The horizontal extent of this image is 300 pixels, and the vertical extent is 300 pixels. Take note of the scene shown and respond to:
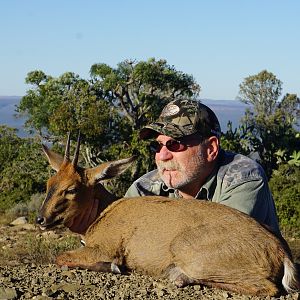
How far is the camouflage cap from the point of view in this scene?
756 centimetres

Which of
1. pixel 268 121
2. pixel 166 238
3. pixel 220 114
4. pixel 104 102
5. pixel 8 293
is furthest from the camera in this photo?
pixel 220 114

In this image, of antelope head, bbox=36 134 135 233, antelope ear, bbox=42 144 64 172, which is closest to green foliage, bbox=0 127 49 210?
antelope ear, bbox=42 144 64 172

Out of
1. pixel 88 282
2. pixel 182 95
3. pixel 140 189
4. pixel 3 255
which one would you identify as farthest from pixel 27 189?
pixel 88 282

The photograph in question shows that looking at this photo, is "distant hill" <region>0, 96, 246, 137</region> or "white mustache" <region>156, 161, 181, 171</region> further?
"distant hill" <region>0, 96, 246, 137</region>

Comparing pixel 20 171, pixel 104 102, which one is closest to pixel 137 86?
pixel 104 102

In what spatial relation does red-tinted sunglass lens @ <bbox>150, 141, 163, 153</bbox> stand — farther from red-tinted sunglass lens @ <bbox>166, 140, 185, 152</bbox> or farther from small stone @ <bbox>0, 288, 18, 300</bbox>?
small stone @ <bbox>0, 288, 18, 300</bbox>

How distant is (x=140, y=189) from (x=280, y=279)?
8.29 feet

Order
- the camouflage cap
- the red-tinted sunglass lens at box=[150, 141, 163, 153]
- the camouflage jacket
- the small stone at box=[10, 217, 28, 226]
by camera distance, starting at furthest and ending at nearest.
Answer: the small stone at box=[10, 217, 28, 226], the red-tinted sunglass lens at box=[150, 141, 163, 153], the camouflage cap, the camouflage jacket

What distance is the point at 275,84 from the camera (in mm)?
37875

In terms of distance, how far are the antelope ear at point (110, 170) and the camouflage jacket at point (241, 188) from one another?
2.89 ft

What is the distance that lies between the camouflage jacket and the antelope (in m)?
0.57

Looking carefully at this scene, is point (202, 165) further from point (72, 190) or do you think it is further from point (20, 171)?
point (20, 171)

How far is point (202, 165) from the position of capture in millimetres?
7699

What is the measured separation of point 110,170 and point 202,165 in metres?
0.99
